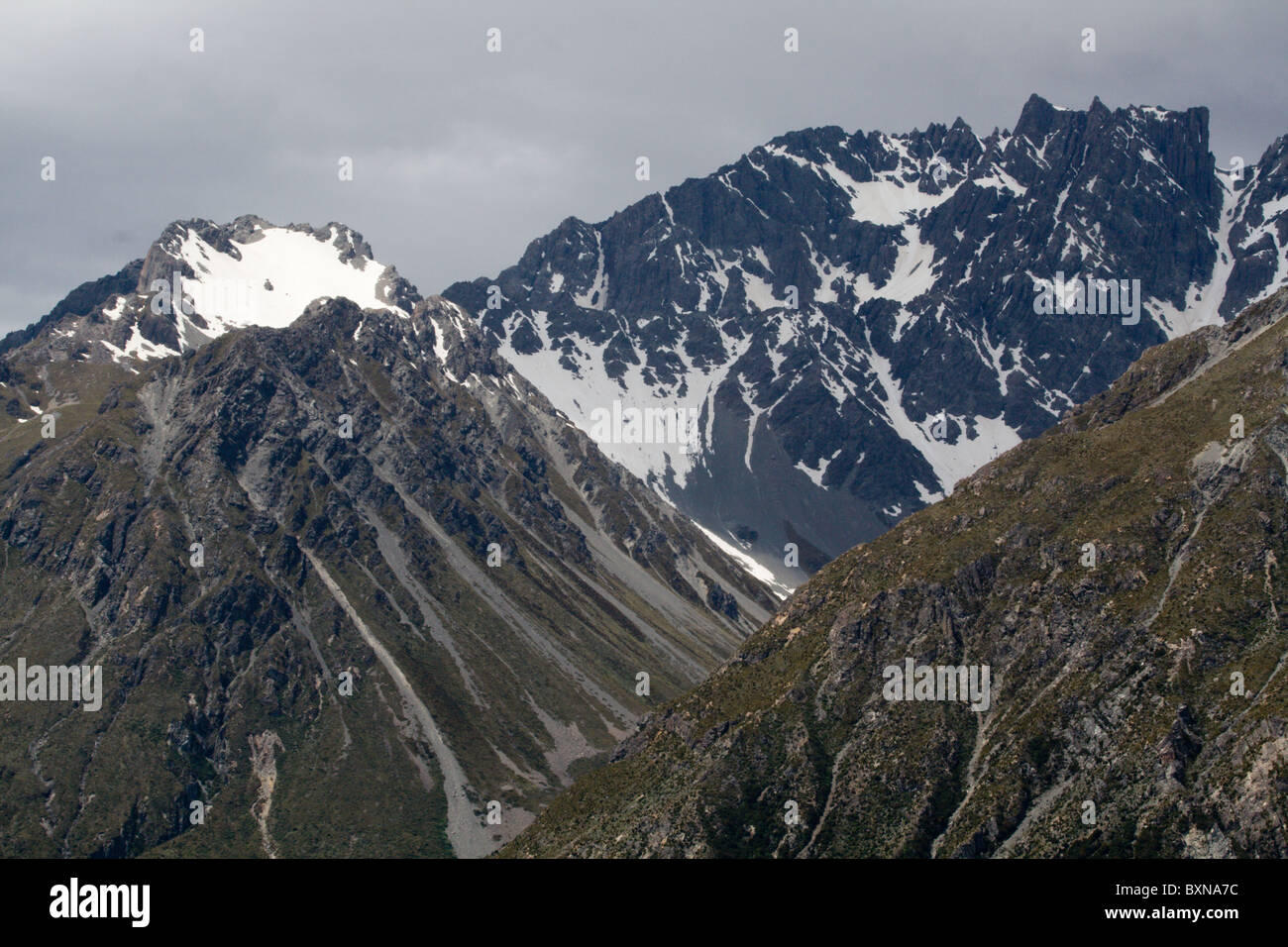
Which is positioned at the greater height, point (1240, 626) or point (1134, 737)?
point (1240, 626)
